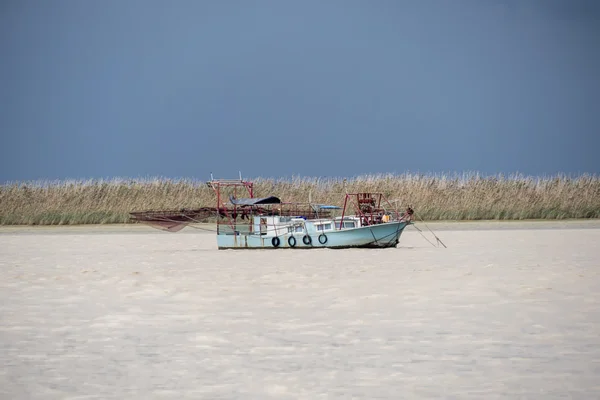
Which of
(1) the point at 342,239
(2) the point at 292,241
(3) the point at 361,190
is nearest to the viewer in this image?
(1) the point at 342,239

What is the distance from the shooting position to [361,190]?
45.7 metres

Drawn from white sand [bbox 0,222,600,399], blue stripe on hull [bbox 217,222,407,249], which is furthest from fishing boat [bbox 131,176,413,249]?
white sand [bbox 0,222,600,399]

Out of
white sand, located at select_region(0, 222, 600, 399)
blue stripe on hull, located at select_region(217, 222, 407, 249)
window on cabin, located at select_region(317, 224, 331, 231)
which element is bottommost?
white sand, located at select_region(0, 222, 600, 399)

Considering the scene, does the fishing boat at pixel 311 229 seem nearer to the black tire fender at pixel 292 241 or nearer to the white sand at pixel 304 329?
the black tire fender at pixel 292 241

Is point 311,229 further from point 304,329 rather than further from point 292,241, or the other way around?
point 304,329

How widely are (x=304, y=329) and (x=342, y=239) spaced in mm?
16383

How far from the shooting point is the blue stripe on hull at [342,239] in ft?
89.3

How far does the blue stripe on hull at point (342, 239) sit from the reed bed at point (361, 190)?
558 inches

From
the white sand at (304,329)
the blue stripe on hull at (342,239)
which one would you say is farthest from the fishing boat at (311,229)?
the white sand at (304,329)

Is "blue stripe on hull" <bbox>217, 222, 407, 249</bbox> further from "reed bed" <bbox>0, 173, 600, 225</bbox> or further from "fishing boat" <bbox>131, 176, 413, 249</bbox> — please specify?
"reed bed" <bbox>0, 173, 600, 225</bbox>

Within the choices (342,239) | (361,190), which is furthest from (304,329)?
(361,190)

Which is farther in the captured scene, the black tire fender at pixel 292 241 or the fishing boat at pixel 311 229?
the black tire fender at pixel 292 241

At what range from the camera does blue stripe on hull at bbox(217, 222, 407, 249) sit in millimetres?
27219

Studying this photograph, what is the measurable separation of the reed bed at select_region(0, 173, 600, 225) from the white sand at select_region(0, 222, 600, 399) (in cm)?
2111
